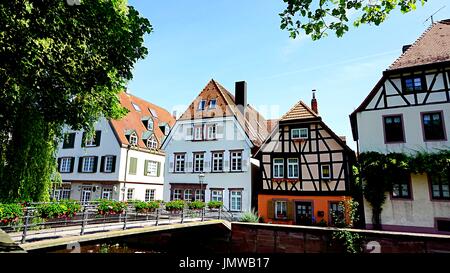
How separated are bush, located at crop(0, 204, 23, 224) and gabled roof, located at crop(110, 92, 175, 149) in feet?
60.6

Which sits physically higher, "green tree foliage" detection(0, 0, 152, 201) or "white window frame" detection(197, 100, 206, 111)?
"white window frame" detection(197, 100, 206, 111)

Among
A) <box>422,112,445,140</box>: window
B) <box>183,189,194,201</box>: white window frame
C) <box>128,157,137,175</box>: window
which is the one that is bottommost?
<box>183,189,194,201</box>: white window frame

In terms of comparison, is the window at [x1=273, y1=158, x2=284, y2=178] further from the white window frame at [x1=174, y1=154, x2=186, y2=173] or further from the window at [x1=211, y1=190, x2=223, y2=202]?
the white window frame at [x1=174, y1=154, x2=186, y2=173]

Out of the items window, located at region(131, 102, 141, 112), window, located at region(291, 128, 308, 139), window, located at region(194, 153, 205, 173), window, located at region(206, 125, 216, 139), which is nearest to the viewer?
window, located at region(291, 128, 308, 139)

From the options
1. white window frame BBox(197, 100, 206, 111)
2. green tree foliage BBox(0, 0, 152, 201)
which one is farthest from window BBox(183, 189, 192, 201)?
green tree foliage BBox(0, 0, 152, 201)

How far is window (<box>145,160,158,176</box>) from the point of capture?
2985 centimetres

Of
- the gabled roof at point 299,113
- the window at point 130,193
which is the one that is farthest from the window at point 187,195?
the gabled roof at point 299,113

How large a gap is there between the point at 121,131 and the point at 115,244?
41.2 feet

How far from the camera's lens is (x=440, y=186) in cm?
1580

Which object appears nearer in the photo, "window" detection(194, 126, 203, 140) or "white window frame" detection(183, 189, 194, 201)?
"white window frame" detection(183, 189, 194, 201)

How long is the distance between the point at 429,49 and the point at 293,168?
1146 cm

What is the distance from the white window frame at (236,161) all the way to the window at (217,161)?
3.26 feet

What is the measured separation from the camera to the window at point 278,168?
20.9 m

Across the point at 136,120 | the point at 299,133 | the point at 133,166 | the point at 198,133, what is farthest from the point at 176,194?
the point at 299,133
